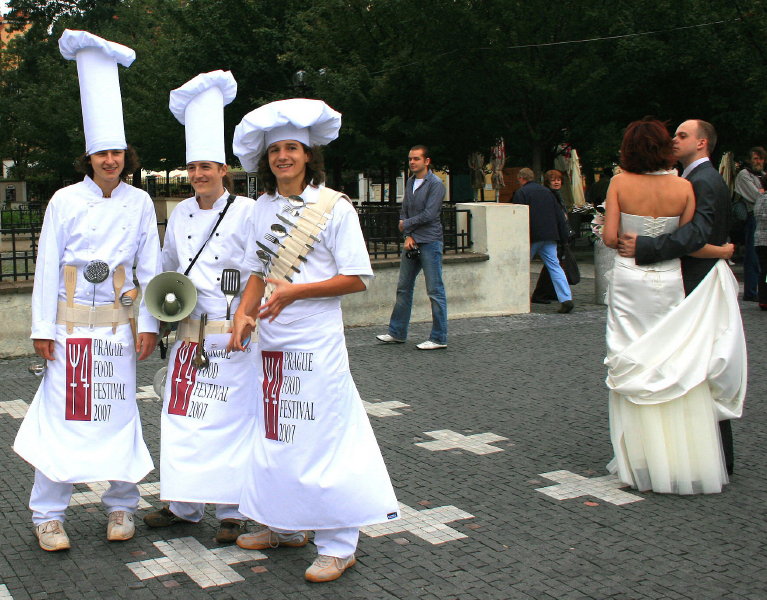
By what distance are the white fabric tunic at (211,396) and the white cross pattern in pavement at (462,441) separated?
2.00 meters

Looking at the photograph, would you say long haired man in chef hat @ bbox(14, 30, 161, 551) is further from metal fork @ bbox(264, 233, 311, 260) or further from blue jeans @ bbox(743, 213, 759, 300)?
blue jeans @ bbox(743, 213, 759, 300)

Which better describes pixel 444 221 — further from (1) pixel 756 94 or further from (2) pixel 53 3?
(2) pixel 53 3

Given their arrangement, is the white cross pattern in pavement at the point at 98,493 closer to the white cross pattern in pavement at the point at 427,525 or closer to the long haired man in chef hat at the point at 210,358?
the long haired man in chef hat at the point at 210,358

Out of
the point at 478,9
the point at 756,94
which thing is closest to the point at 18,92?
the point at 478,9

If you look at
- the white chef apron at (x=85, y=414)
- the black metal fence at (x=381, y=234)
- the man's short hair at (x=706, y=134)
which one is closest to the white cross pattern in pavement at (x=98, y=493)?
the white chef apron at (x=85, y=414)

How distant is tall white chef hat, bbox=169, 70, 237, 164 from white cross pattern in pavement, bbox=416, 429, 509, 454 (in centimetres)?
249

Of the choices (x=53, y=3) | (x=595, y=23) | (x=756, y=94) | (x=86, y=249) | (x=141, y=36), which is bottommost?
(x=86, y=249)

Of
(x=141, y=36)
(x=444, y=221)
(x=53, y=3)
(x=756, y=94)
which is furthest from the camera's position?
(x=53, y=3)

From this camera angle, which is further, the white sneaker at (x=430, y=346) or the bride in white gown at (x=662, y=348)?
the white sneaker at (x=430, y=346)

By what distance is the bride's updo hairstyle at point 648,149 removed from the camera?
5.35m

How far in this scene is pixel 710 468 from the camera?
5238 mm

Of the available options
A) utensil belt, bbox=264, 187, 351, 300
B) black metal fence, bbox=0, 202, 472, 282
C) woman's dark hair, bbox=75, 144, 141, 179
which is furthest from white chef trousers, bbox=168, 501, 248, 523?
black metal fence, bbox=0, 202, 472, 282

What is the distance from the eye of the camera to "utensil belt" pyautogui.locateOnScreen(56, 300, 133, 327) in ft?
14.7

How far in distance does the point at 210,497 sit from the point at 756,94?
16116mm
